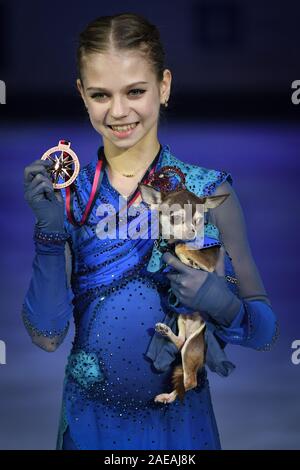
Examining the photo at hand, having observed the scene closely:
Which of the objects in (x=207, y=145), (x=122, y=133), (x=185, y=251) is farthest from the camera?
(x=207, y=145)

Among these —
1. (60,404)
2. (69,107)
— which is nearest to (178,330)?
(60,404)

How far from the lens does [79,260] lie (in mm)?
3234

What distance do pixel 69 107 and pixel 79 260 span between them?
54cm

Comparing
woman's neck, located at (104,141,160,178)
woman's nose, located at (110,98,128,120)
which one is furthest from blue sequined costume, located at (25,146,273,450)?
woman's nose, located at (110,98,128,120)

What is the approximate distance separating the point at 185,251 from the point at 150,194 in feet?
0.61

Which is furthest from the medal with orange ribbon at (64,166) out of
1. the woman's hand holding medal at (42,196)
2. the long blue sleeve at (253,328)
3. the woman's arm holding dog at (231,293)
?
the long blue sleeve at (253,328)

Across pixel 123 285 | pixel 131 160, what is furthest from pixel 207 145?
pixel 123 285

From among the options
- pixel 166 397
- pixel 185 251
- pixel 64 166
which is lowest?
pixel 166 397

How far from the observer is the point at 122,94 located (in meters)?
3.21

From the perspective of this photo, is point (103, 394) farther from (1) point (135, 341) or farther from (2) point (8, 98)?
(2) point (8, 98)

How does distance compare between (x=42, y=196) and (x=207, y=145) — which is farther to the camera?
(x=207, y=145)

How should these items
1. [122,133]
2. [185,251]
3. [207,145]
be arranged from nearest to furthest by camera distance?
[185,251] → [122,133] → [207,145]

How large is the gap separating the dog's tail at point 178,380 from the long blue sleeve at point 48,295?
1.06 feet

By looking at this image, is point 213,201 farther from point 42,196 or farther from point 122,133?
point 42,196
